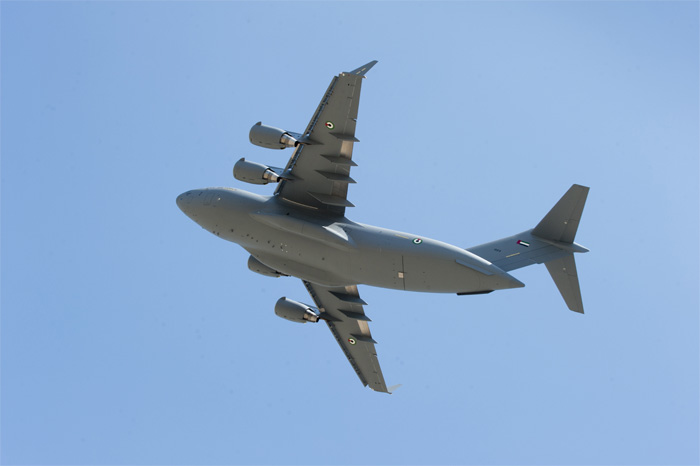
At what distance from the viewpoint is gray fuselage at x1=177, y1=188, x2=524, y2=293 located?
22.9 metres

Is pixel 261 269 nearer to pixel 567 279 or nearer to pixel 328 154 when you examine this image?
pixel 328 154

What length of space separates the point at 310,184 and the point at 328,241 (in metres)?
1.84

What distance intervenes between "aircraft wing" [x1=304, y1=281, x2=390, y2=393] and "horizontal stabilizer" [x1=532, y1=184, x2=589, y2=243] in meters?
6.25

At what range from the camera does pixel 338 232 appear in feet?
77.6

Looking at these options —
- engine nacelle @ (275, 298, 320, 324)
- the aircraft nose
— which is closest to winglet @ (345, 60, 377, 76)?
the aircraft nose

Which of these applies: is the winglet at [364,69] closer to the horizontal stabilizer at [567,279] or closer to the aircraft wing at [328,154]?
the aircraft wing at [328,154]

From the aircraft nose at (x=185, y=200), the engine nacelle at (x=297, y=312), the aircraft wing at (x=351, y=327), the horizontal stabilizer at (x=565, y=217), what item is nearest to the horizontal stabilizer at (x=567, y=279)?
the horizontal stabilizer at (x=565, y=217)

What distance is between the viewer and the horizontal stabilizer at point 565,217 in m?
24.5

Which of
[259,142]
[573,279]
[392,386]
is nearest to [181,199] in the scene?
[259,142]

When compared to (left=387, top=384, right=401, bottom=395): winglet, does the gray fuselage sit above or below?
above

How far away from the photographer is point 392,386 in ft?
95.1

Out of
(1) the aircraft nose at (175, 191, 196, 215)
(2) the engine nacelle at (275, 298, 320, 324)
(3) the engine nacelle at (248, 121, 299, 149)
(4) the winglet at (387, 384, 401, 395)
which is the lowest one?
(4) the winglet at (387, 384, 401, 395)

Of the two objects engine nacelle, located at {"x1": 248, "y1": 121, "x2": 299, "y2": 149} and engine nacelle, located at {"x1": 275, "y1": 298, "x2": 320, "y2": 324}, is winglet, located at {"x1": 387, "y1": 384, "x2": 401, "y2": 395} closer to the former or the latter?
engine nacelle, located at {"x1": 275, "y1": 298, "x2": 320, "y2": 324}

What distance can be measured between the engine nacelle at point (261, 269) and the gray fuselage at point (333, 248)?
0.71 metres
